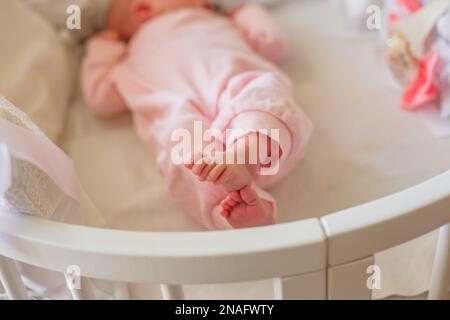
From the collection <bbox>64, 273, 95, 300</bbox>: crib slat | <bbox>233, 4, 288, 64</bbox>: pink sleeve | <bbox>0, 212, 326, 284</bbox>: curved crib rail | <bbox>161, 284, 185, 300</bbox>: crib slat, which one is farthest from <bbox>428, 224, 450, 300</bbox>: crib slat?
<bbox>233, 4, 288, 64</bbox>: pink sleeve

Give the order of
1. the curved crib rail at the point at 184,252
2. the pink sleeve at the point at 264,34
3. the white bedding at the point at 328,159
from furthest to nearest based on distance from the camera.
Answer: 1. the pink sleeve at the point at 264,34
2. the white bedding at the point at 328,159
3. the curved crib rail at the point at 184,252

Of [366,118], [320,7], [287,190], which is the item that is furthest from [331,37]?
[287,190]

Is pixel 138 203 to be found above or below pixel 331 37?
below

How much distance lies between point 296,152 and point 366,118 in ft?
0.70

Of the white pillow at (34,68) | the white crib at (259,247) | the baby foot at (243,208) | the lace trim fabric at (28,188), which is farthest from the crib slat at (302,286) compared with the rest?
the white pillow at (34,68)

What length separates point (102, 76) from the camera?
1084 millimetres

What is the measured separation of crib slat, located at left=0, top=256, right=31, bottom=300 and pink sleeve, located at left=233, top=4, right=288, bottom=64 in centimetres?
57

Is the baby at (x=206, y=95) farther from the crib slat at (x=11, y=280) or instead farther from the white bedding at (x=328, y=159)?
the crib slat at (x=11, y=280)

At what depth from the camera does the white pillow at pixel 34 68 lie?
0.97 m

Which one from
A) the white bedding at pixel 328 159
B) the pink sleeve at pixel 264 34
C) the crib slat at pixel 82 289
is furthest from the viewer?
the pink sleeve at pixel 264 34

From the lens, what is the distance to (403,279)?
2.53 ft

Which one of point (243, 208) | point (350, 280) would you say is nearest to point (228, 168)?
point (243, 208)

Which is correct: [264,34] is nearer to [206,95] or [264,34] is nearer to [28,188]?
[206,95]
